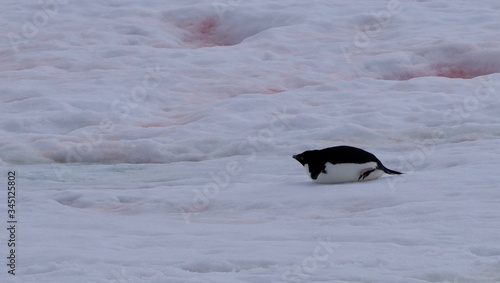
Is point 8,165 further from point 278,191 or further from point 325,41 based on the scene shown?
point 325,41

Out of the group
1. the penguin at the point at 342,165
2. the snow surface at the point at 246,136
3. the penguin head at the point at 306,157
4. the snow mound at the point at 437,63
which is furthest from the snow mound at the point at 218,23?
the penguin at the point at 342,165

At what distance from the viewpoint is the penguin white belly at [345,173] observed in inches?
297

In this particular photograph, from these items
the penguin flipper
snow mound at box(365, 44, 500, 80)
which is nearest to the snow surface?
snow mound at box(365, 44, 500, 80)

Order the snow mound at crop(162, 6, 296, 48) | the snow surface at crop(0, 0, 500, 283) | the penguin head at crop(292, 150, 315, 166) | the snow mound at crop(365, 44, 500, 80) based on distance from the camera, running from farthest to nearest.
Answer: the snow mound at crop(162, 6, 296, 48), the snow mound at crop(365, 44, 500, 80), the penguin head at crop(292, 150, 315, 166), the snow surface at crop(0, 0, 500, 283)

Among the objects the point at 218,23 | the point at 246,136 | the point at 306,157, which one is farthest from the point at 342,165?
the point at 218,23

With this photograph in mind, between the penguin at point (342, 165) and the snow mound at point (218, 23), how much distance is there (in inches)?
307

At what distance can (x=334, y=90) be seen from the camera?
12.1 m

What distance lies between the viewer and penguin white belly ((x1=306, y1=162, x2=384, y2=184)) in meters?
7.53

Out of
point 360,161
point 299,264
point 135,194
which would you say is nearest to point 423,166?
point 360,161

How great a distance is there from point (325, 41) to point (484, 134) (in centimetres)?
550

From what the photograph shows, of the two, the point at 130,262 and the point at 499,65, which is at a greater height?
the point at 499,65

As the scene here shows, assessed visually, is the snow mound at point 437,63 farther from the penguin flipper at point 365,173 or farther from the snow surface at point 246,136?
the penguin flipper at point 365,173

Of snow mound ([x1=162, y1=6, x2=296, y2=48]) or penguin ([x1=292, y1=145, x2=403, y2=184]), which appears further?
snow mound ([x1=162, y1=6, x2=296, y2=48])

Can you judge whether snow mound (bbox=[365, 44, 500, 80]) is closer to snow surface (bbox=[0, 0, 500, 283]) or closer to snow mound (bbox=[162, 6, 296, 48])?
snow surface (bbox=[0, 0, 500, 283])
